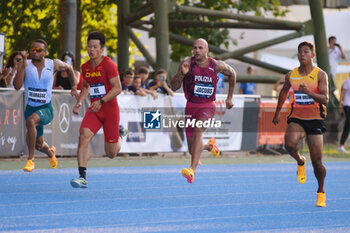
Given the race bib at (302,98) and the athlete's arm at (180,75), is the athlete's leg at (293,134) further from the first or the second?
the athlete's arm at (180,75)

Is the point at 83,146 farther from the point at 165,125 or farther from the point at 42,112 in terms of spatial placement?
the point at 165,125

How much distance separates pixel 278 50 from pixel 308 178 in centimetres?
1857

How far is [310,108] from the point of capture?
31.9ft

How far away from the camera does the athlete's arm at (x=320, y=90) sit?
30.3 feet

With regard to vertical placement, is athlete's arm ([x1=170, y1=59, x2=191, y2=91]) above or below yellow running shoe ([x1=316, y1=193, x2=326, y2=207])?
above

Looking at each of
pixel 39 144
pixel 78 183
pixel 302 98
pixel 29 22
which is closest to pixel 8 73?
pixel 39 144

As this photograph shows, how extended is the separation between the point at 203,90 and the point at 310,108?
1865 millimetres

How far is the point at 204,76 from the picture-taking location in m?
11.0

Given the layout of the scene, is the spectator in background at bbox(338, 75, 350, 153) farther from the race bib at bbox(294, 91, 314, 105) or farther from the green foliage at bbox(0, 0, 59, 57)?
the race bib at bbox(294, 91, 314, 105)

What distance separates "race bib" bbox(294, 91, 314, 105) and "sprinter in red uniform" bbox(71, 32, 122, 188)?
225 cm

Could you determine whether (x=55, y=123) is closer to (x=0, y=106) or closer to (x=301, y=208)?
(x=0, y=106)

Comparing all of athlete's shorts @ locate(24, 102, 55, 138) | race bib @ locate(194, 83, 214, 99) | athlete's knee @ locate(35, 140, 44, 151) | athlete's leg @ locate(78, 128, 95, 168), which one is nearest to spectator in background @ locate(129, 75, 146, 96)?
athlete's knee @ locate(35, 140, 44, 151)

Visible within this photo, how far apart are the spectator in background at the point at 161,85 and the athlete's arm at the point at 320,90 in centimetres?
837

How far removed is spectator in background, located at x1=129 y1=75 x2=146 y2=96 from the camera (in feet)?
56.1
